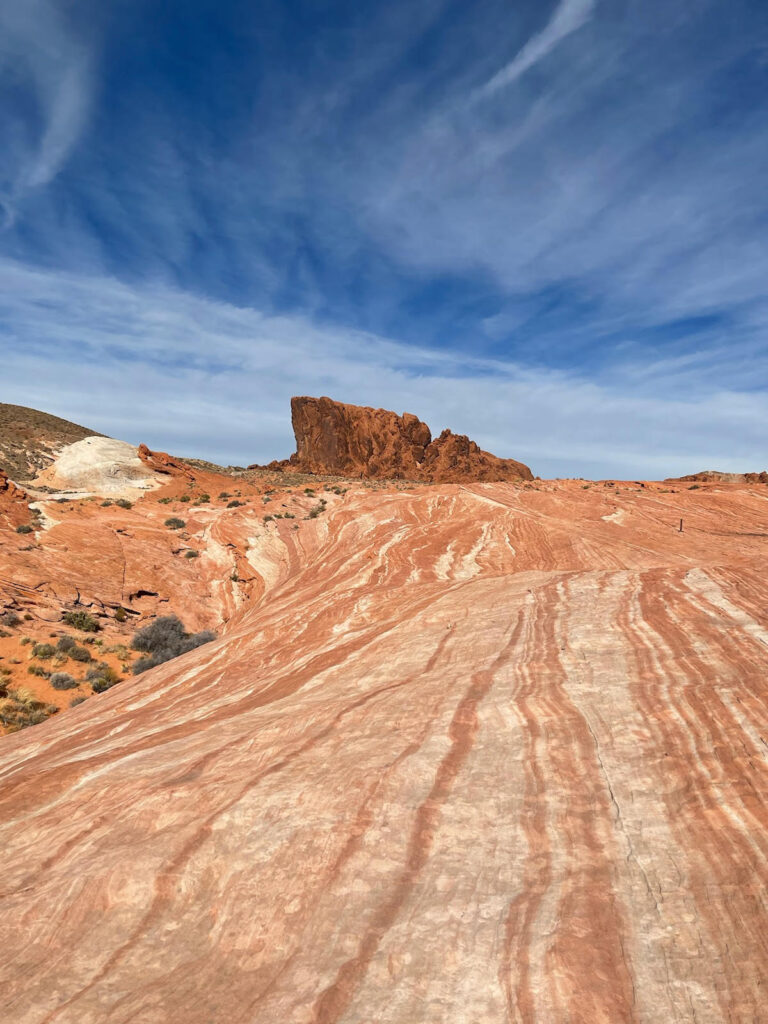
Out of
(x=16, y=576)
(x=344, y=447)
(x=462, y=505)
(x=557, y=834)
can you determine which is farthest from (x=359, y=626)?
(x=344, y=447)

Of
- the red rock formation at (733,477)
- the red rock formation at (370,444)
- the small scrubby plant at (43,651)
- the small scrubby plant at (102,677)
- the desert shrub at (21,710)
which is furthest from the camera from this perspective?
the red rock formation at (370,444)

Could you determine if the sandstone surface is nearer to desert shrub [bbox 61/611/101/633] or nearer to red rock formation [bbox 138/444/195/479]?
red rock formation [bbox 138/444/195/479]

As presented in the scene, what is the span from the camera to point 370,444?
121 metres

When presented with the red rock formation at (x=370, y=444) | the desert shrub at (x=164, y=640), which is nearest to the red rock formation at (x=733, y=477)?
the desert shrub at (x=164, y=640)

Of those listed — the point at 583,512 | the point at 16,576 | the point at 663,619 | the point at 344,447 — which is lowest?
the point at 16,576

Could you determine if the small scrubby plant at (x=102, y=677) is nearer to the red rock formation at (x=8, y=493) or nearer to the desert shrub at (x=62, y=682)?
the desert shrub at (x=62, y=682)

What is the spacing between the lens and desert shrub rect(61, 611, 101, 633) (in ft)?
74.2

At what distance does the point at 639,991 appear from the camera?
303 centimetres

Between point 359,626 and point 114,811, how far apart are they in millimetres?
7147

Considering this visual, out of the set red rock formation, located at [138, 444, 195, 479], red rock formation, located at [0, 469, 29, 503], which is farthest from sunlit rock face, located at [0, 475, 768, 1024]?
red rock formation, located at [138, 444, 195, 479]

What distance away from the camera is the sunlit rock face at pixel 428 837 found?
10.7 ft

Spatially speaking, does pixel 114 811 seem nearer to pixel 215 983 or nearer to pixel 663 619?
pixel 215 983

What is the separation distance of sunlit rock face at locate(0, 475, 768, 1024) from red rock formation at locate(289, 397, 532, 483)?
108590 mm

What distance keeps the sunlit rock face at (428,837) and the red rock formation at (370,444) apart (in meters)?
109
